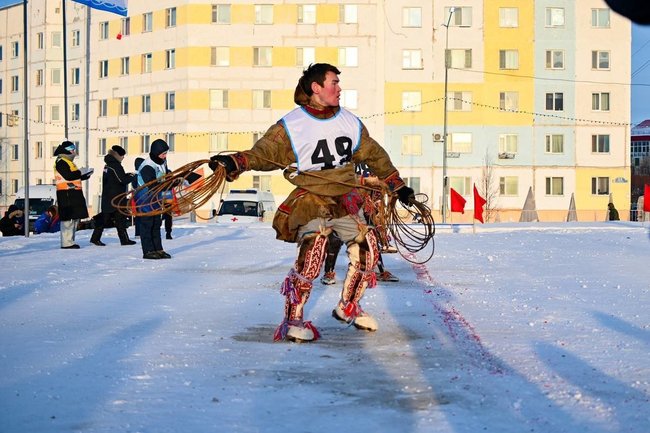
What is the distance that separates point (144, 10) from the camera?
5869 cm

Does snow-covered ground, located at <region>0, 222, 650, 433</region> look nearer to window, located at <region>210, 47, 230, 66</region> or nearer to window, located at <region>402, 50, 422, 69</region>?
window, located at <region>402, 50, 422, 69</region>

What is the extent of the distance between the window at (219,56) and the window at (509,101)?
16.8 metres

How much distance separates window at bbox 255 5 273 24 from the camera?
183ft

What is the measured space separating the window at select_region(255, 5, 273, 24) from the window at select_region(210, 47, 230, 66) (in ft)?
8.73

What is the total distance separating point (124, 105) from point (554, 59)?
2752cm

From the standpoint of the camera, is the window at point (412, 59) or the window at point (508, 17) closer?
the window at point (412, 59)

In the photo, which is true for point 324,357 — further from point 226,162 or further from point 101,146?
point 101,146

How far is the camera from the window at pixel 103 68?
60.8 metres

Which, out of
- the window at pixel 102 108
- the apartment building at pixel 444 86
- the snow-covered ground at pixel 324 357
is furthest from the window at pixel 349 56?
the snow-covered ground at pixel 324 357

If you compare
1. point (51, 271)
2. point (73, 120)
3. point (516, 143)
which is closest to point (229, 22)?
point (73, 120)

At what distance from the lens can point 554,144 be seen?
183 feet

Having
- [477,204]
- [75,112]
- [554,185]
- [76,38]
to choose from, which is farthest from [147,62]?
[477,204]

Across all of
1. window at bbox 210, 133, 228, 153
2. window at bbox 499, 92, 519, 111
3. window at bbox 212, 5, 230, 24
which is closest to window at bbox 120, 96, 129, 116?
window at bbox 210, 133, 228, 153

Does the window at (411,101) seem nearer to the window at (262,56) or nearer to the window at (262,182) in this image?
the window at (262,56)
